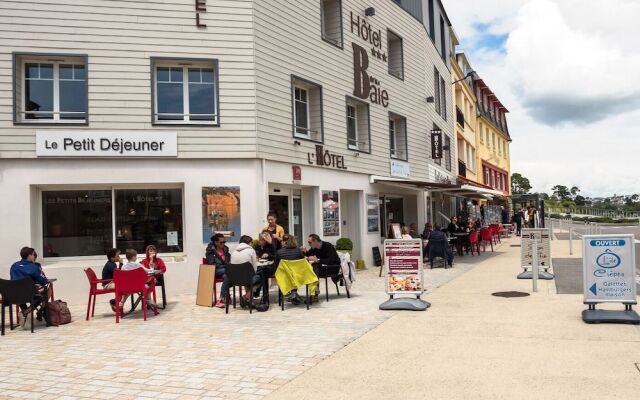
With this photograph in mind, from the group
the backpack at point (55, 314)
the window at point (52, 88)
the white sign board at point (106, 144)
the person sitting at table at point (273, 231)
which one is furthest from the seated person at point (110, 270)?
the window at point (52, 88)

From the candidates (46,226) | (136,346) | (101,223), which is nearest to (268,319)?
(136,346)

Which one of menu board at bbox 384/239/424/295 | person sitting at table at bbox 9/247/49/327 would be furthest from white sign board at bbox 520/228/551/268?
person sitting at table at bbox 9/247/49/327

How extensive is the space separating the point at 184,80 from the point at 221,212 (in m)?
3.02

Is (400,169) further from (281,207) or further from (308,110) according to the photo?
(281,207)

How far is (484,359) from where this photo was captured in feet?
19.3

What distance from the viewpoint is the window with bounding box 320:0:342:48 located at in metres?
15.9

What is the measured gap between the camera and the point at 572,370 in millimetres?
5363

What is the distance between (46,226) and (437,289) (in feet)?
26.7

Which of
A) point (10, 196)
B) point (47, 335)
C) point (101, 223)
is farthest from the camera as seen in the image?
point (101, 223)

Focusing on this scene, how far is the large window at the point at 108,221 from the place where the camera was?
37.7 feet

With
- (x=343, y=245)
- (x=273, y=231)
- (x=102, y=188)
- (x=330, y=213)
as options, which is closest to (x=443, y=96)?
(x=330, y=213)

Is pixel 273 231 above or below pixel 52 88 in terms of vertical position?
below

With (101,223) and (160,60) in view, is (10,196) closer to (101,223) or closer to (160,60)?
(101,223)

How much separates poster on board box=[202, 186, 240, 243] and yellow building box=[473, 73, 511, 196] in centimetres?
2716
